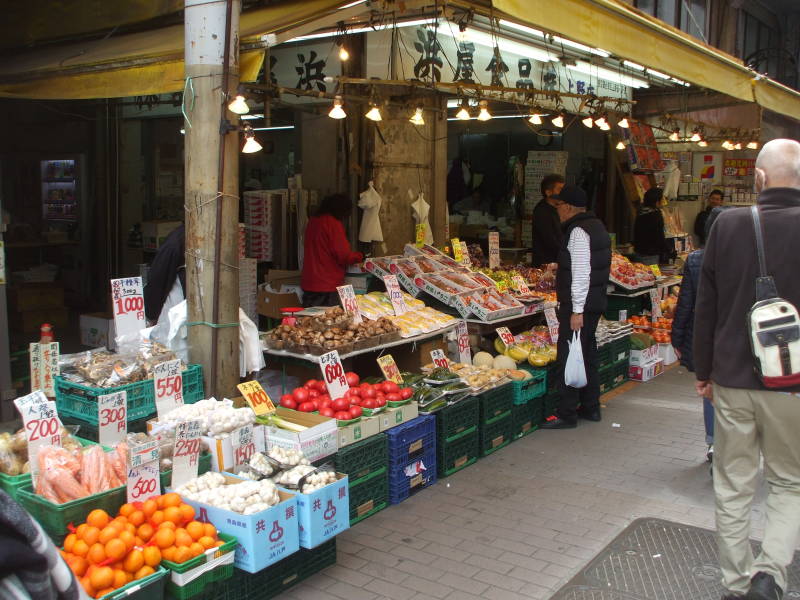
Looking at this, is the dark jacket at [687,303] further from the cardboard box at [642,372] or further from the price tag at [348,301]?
the cardboard box at [642,372]

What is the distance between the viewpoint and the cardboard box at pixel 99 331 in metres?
8.35

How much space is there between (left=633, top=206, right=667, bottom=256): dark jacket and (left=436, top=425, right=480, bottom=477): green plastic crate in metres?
7.68

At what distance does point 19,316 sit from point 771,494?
32.7 ft

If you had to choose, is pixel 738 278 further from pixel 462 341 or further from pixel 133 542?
pixel 462 341

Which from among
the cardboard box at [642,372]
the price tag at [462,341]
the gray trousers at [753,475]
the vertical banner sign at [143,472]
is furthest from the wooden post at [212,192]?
the cardboard box at [642,372]

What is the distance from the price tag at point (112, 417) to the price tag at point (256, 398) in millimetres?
875

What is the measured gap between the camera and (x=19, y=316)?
10828 millimetres

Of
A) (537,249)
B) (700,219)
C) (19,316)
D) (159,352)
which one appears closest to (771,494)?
(159,352)

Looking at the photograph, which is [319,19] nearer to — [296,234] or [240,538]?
[240,538]

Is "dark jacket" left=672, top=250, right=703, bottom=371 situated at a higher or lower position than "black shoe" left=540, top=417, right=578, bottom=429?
higher

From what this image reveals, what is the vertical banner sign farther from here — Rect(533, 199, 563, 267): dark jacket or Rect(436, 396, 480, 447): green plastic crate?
Rect(533, 199, 563, 267): dark jacket

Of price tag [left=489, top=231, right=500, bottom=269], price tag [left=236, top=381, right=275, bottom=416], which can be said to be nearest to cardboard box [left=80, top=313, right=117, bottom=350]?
price tag [left=236, top=381, right=275, bottom=416]

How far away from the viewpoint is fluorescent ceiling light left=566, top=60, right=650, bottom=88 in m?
12.8

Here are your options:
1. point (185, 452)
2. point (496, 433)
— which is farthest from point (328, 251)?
point (185, 452)
